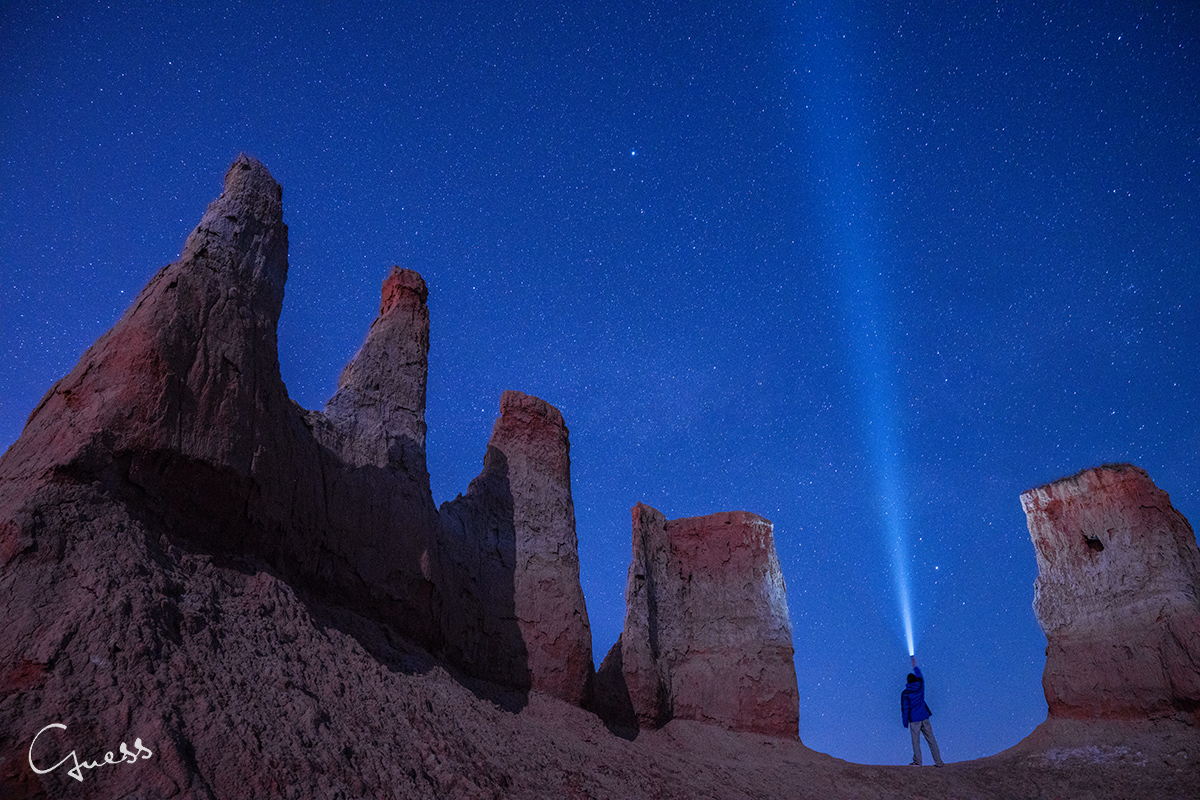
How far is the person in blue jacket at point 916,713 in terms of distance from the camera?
16.8 metres

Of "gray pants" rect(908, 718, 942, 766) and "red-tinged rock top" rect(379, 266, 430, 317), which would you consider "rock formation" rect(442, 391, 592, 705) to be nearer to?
"red-tinged rock top" rect(379, 266, 430, 317)

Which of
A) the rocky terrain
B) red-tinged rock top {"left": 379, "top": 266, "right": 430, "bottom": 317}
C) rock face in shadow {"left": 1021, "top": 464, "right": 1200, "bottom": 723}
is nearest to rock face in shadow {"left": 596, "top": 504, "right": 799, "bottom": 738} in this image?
the rocky terrain

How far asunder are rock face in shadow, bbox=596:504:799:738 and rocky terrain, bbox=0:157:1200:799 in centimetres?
7

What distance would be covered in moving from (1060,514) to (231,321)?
19.2 metres

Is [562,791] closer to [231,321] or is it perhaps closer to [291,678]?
[291,678]

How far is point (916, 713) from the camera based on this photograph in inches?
671

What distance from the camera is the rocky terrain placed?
5.36 meters

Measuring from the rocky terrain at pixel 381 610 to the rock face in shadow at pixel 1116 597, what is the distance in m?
0.06

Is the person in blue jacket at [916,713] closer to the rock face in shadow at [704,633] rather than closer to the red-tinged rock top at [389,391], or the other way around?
the rock face in shadow at [704,633]

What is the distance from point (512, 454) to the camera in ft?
48.3

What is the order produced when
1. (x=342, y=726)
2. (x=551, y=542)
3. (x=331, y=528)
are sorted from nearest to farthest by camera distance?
(x=342, y=726) → (x=331, y=528) → (x=551, y=542)

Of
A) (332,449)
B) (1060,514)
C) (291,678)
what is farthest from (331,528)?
(1060,514)

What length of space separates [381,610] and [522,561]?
13.4 feet
